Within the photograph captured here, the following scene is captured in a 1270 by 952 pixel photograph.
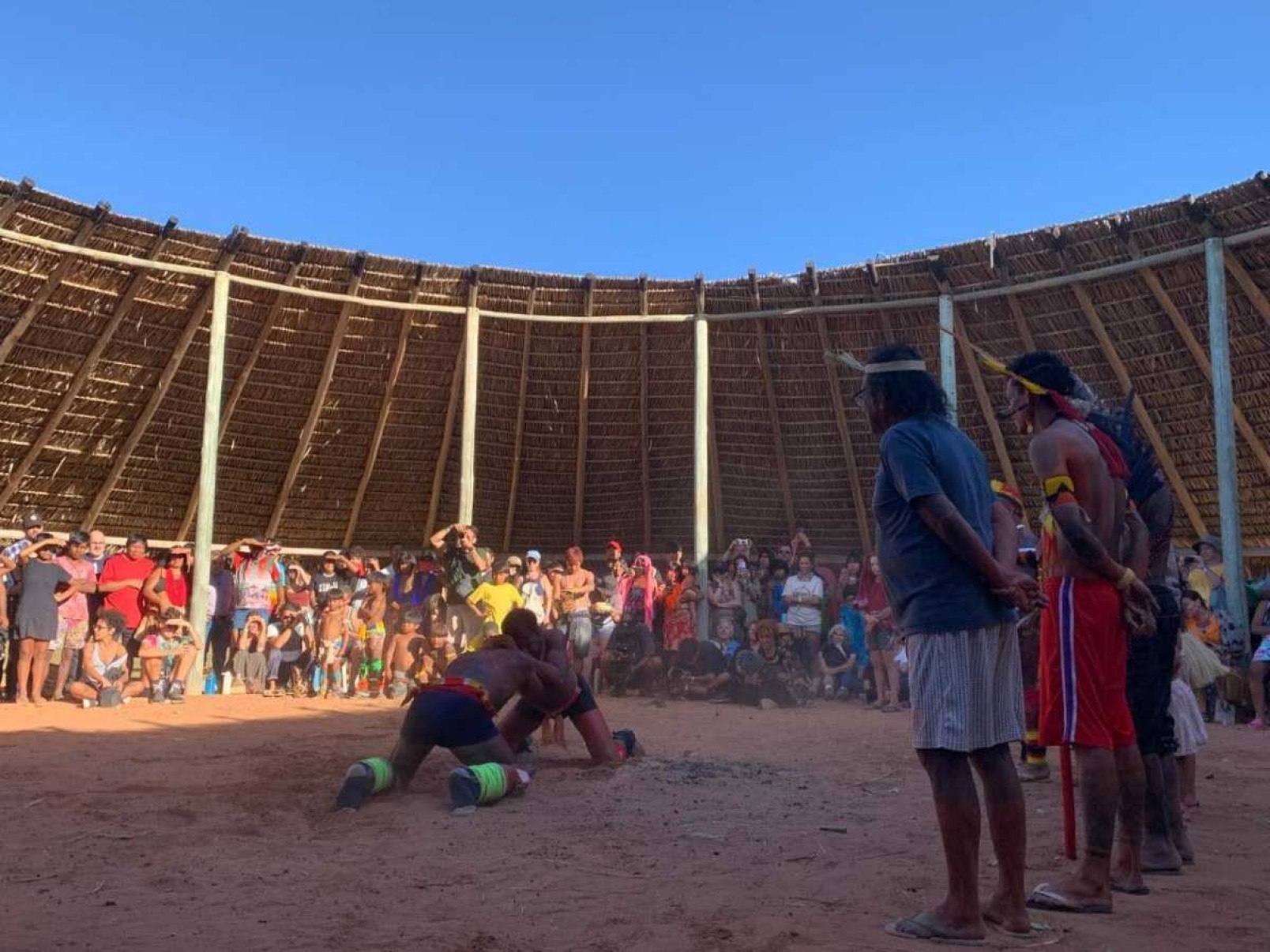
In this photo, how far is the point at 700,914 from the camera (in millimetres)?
3170

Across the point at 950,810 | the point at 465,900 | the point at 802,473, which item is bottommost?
the point at 465,900

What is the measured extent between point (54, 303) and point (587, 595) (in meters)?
6.99

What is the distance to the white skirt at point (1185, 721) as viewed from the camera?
15.0ft

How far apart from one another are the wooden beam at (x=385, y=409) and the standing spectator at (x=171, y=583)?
155 inches

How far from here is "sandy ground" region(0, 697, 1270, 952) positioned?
119 inches

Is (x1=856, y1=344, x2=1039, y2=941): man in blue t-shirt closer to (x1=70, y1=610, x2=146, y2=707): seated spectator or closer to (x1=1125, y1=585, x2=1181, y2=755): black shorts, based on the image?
(x1=1125, y1=585, x2=1181, y2=755): black shorts

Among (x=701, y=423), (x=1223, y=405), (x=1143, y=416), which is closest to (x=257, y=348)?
(x=701, y=423)

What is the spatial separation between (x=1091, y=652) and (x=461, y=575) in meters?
8.39

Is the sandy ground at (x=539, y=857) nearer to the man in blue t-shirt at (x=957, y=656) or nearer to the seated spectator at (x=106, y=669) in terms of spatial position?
the man in blue t-shirt at (x=957, y=656)

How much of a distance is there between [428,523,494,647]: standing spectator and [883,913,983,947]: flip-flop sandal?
7967 millimetres

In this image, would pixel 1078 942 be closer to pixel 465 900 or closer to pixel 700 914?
pixel 700 914

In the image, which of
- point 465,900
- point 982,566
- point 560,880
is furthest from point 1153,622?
point 465,900

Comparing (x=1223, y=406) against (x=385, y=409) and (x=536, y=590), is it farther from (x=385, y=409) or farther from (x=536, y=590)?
(x=385, y=409)

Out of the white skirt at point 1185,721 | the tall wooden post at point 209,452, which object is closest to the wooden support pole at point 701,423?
the tall wooden post at point 209,452
